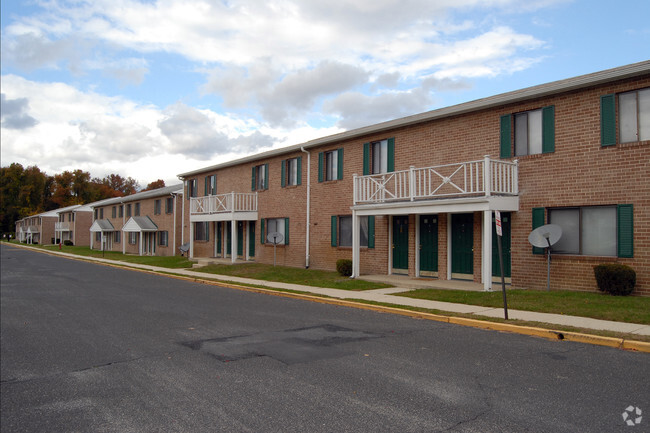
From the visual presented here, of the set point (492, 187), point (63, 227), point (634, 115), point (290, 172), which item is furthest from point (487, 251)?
point (63, 227)

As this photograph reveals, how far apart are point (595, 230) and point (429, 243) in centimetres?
530

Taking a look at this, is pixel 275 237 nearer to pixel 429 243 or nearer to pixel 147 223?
pixel 429 243

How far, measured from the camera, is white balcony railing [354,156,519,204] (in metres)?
14.0

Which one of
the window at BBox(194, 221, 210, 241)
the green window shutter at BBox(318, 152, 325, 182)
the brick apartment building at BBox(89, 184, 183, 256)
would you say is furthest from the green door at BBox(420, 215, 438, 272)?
the brick apartment building at BBox(89, 184, 183, 256)

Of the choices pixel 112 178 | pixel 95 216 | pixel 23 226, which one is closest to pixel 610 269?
pixel 95 216

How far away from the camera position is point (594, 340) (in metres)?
7.95

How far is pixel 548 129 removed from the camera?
537 inches

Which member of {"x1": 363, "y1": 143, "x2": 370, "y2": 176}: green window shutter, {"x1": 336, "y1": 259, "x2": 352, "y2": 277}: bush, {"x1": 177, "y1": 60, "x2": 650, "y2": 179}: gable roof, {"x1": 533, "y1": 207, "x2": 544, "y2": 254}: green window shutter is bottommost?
{"x1": 336, "y1": 259, "x2": 352, "y2": 277}: bush

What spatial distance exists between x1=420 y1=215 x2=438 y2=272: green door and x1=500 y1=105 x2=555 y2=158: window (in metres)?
3.35

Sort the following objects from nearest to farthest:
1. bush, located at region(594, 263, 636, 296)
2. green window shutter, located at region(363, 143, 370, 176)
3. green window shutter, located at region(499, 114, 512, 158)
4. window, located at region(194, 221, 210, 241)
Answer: bush, located at region(594, 263, 636, 296) → green window shutter, located at region(499, 114, 512, 158) → green window shutter, located at region(363, 143, 370, 176) → window, located at region(194, 221, 210, 241)

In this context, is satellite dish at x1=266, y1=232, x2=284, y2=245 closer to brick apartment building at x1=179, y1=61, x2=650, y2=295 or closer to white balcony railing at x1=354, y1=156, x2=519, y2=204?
brick apartment building at x1=179, y1=61, x2=650, y2=295

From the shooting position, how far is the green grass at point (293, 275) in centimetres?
1608

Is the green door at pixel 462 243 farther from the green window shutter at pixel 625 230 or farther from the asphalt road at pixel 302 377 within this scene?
the asphalt road at pixel 302 377

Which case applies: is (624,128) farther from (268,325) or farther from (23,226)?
(23,226)
